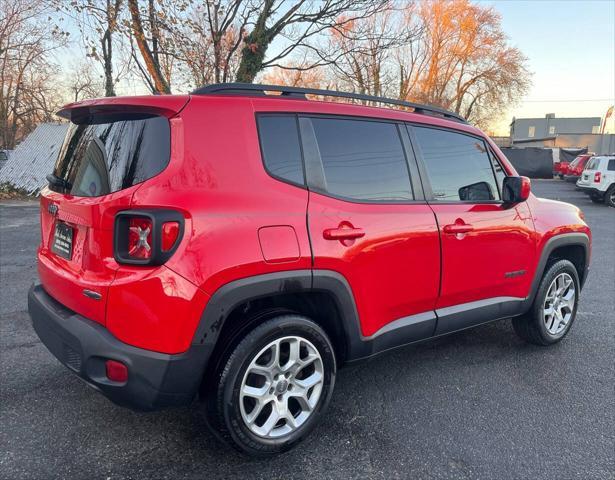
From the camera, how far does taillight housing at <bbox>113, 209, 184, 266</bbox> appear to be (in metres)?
1.88

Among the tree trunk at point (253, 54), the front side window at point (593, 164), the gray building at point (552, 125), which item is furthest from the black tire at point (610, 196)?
the gray building at point (552, 125)

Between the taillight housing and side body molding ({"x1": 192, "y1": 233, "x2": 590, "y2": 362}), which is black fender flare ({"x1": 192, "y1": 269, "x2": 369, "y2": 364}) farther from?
the taillight housing

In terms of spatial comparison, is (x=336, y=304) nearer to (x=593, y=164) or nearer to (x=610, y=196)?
(x=610, y=196)

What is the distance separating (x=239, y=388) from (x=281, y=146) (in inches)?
48.7

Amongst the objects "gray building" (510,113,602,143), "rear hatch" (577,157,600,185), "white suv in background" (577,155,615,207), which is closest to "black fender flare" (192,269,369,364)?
"white suv in background" (577,155,615,207)

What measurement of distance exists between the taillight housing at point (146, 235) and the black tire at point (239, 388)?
1.92 ft

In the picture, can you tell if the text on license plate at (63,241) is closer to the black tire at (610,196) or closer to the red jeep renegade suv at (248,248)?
the red jeep renegade suv at (248,248)

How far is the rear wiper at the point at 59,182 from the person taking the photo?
241 cm

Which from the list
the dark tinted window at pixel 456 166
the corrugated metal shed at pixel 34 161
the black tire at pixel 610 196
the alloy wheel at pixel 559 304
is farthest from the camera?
the black tire at pixel 610 196

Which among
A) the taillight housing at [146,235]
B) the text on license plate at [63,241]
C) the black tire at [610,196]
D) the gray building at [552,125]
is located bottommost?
the black tire at [610,196]

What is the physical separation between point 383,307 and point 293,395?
2.42ft

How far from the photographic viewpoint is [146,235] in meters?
1.91

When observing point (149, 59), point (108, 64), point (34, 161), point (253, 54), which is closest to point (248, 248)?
point (149, 59)

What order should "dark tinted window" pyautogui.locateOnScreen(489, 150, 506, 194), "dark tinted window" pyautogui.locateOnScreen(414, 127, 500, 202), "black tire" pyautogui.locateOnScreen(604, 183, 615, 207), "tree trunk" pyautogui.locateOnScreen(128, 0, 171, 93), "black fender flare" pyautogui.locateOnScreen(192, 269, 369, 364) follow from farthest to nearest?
"black tire" pyautogui.locateOnScreen(604, 183, 615, 207), "tree trunk" pyautogui.locateOnScreen(128, 0, 171, 93), "dark tinted window" pyautogui.locateOnScreen(489, 150, 506, 194), "dark tinted window" pyautogui.locateOnScreen(414, 127, 500, 202), "black fender flare" pyautogui.locateOnScreen(192, 269, 369, 364)
